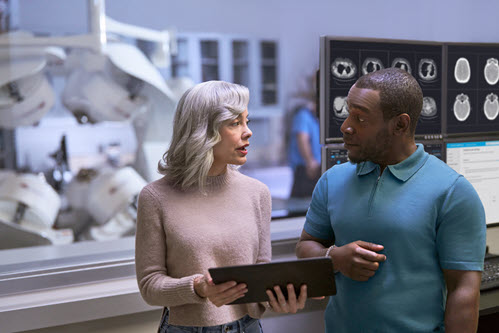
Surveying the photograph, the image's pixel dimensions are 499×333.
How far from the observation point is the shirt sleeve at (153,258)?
43.7 inches

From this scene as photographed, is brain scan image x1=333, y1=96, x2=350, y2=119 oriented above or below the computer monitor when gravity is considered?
above

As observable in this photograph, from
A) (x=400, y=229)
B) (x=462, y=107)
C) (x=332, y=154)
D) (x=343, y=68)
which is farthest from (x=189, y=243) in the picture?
(x=462, y=107)

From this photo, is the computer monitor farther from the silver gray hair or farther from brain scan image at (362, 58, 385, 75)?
the silver gray hair

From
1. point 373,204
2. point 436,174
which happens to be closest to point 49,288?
point 373,204

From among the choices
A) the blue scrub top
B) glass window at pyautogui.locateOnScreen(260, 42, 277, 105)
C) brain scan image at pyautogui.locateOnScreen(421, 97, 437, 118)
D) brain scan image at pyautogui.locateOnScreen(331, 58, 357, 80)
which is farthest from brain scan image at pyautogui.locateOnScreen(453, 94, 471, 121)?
glass window at pyautogui.locateOnScreen(260, 42, 277, 105)

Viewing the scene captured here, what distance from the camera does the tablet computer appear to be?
100cm

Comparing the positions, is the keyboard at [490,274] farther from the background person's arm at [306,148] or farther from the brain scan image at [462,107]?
the background person's arm at [306,148]

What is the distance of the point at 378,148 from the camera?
1103mm

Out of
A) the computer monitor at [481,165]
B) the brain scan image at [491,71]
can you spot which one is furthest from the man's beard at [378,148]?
the brain scan image at [491,71]

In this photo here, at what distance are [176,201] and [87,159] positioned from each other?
189 cm

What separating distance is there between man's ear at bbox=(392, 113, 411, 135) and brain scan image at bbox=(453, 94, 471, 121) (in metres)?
0.88

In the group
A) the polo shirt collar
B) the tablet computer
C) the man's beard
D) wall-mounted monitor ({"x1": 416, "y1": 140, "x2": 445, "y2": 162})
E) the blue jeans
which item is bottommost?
the blue jeans

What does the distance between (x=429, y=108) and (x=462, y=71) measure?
0.75 ft

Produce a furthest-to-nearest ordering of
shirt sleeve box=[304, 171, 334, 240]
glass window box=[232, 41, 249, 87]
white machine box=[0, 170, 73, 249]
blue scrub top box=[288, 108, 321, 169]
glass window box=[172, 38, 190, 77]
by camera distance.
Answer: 1. glass window box=[232, 41, 249, 87]
2. glass window box=[172, 38, 190, 77]
3. blue scrub top box=[288, 108, 321, 169]
4. white machine box=[0, 170, 73, 249]
5. shirt sleeve box=[304, 171, 334, 240]
